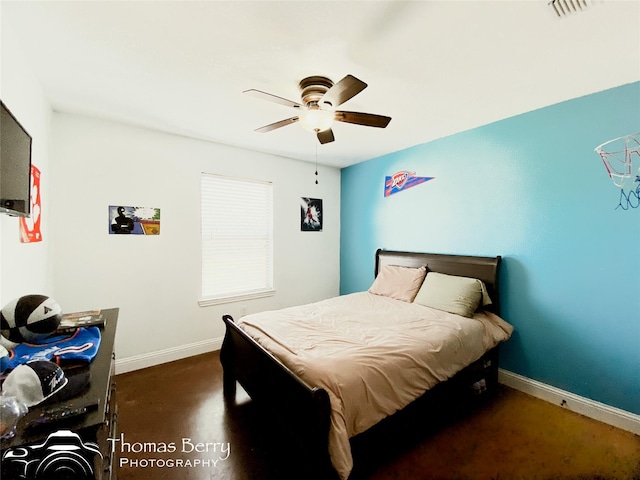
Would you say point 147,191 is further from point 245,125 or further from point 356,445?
point 356,445

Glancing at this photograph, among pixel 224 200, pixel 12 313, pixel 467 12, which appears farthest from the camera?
pixel 224 200

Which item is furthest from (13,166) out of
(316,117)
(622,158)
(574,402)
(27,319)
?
(574,402)

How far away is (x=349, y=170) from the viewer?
4375 mm

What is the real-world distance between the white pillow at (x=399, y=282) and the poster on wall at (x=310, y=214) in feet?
4.12

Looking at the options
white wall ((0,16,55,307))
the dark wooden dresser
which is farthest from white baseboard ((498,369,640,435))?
white wall ((0,16,55,307))

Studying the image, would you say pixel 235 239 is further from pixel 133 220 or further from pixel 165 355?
pixel 165 355

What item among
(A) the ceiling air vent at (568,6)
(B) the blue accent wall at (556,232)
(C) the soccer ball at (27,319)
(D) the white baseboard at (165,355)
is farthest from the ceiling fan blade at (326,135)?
(D) the white baseboard at (165,355)

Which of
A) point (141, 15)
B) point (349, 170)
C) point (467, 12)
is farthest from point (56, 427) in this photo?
point (349, 170)

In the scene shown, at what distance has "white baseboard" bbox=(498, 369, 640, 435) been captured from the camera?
2.05 metres

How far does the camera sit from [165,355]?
3.06 metres

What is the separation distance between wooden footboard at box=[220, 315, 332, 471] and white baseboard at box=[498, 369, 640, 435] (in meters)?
2.11

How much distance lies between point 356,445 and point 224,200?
284 centimetres

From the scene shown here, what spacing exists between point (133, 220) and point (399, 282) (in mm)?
2859

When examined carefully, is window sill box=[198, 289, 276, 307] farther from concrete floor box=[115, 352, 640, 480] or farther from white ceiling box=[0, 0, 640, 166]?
white ceiling box=[0, 0, 640, 166]
